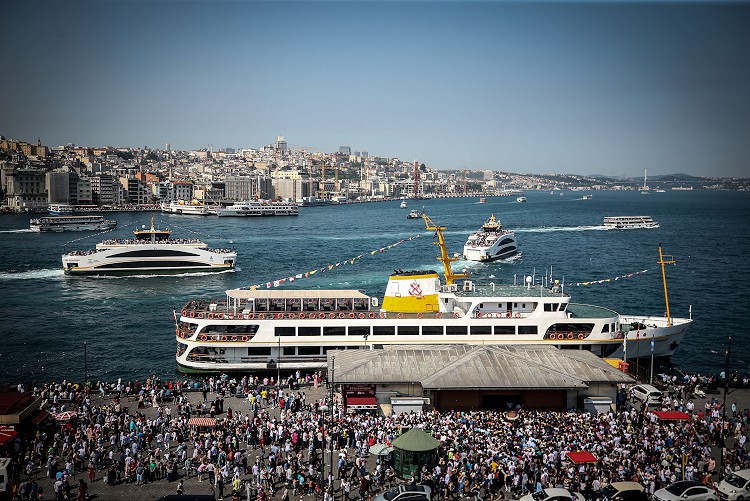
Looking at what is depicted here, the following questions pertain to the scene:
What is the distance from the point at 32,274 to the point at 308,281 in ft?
75.1

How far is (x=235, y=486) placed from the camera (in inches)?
549

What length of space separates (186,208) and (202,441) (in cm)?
12419

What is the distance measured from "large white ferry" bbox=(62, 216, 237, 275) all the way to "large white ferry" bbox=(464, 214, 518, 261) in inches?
824

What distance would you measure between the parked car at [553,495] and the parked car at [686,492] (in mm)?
1633

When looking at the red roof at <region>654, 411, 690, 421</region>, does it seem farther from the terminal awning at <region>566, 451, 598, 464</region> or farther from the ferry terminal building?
the terminal awning at <region>566, 451, 598, 464</region>

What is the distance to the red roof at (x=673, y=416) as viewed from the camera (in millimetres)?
17719

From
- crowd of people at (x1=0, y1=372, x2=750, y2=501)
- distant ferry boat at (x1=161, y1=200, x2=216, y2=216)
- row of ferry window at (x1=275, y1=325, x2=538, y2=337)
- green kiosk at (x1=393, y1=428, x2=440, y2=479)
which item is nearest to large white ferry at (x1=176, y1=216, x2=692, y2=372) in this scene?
row of ferry window at (x1=275, y1=325, x2=538, y2=337)

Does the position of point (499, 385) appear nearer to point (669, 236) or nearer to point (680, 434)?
point (680, 434)

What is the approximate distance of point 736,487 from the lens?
43.0ft

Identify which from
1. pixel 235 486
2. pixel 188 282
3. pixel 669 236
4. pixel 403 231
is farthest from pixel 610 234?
pixel 235 486

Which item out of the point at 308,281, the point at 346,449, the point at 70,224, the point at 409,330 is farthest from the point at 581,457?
the point at 70,224

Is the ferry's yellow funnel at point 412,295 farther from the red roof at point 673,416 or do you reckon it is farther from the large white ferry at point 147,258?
the large white ferry at point 147,258

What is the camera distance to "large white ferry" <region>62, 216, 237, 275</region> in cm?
5131

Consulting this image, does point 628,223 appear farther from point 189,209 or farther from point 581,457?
point 581,457
